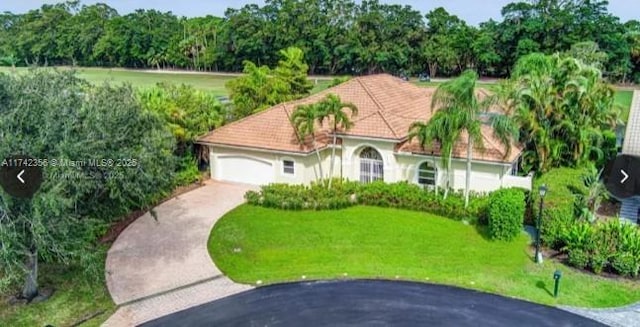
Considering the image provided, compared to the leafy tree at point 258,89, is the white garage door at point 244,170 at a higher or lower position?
lower

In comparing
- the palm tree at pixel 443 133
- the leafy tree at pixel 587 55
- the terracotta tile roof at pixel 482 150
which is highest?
the leafy tree at pixel 587 55

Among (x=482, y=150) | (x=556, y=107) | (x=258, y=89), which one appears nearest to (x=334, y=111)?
(x=482, y=150)

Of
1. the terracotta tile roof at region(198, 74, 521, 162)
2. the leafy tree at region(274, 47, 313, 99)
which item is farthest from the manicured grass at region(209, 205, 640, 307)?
the leafy tree at region(274, 47, 313, 99)

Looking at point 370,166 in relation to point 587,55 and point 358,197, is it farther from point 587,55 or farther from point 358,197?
point 587,55

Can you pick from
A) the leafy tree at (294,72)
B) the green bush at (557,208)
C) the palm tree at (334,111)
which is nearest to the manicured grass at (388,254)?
the green bush at (557,208)

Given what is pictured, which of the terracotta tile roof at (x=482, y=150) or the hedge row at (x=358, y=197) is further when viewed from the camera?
the terracotta tile roof at (x=482, y=150)

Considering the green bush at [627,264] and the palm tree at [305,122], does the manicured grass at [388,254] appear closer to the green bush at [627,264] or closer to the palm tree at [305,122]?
the green bush at [627,264]
